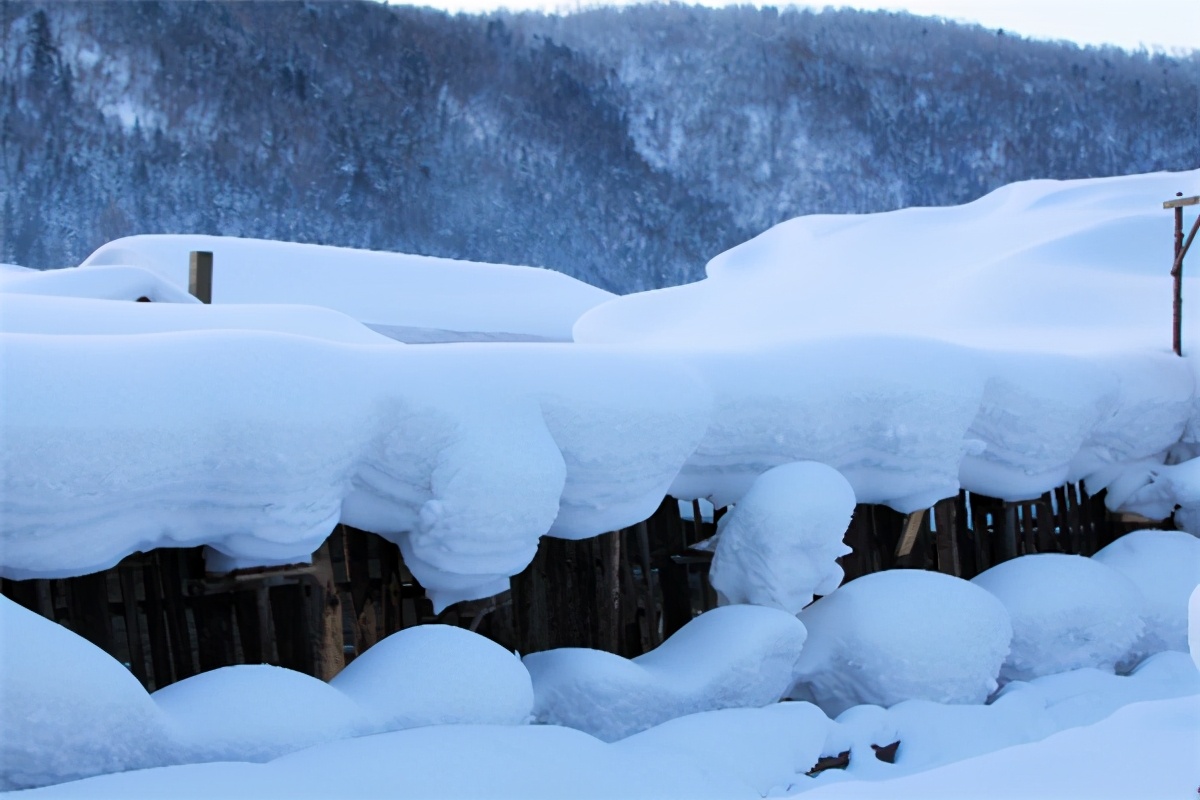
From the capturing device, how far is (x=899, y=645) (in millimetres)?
4121

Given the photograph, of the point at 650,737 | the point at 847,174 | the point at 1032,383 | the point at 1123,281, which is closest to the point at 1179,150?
the point at 847,174

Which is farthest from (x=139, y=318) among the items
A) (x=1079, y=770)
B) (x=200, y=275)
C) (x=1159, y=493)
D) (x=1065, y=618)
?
(x=1159, y=493)

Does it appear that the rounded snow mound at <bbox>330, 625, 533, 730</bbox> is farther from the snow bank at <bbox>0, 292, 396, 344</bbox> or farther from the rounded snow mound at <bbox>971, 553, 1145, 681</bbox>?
the rounded snow mound at <bbox>971, 553, 1145, 681</bbox>

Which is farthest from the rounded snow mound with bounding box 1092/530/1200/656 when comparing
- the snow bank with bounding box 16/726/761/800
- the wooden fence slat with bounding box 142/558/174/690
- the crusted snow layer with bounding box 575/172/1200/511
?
the wooden fence slat with bounding box 142/558/174/690

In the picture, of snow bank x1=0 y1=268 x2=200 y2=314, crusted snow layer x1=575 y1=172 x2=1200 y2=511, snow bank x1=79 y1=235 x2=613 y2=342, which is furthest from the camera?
snow bank x1=79 y1=235 x2=613 y2=342

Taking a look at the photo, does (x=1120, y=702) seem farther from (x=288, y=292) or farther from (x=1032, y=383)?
(x=288, y=292)

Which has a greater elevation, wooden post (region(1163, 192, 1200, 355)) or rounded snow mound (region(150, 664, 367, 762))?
wooden post (region(1163, 192, 1200, 355))

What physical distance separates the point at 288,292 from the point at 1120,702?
38.4 feet

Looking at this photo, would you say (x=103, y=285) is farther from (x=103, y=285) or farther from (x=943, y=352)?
(x=943, y=352)

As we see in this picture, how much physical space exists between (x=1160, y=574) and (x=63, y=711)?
4.88 m

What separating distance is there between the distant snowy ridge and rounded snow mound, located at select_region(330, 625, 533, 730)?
279 mm

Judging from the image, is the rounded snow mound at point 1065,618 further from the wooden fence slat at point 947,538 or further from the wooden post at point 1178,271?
the wooden post at point 1178,271

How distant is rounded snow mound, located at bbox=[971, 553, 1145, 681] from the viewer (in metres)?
4.67

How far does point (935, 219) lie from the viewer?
10.6m
